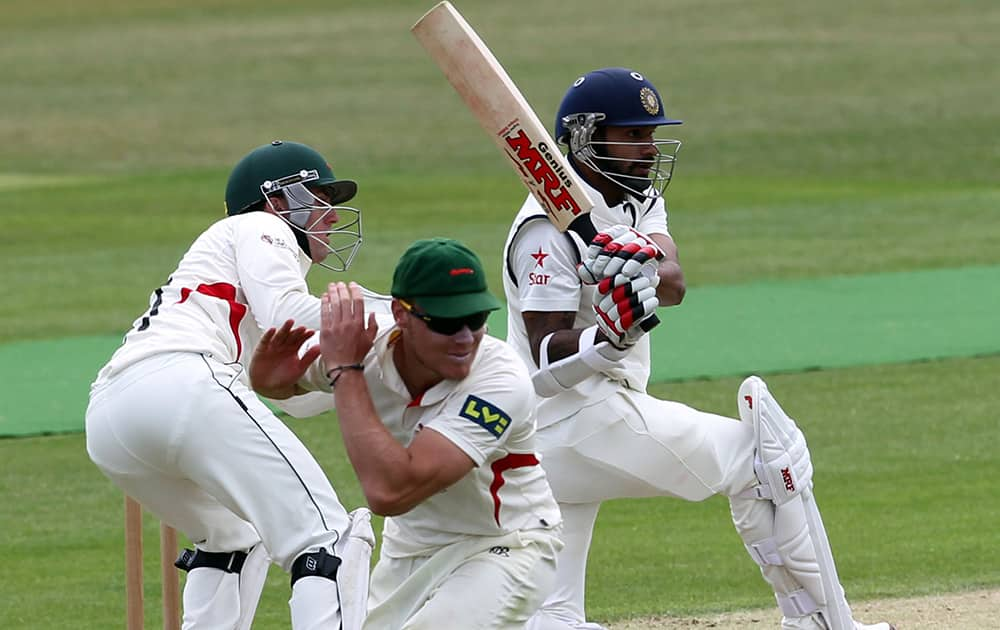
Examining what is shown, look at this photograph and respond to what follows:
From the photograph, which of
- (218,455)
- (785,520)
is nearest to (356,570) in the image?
(218,455)

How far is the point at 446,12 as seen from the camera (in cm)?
570

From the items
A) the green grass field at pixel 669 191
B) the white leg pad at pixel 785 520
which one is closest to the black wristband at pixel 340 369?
the white leg pad at pixel 785 520

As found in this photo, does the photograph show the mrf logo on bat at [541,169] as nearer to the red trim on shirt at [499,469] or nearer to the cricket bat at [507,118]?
the cricket bat at [507,118]

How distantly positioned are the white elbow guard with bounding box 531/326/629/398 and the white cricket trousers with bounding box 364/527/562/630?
689 millimetres

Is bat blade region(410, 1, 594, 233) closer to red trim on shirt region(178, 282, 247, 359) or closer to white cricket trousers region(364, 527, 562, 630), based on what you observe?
red trim on shirt region(178, 282, 247, 359)

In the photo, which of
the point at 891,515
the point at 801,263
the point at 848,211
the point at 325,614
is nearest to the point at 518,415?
the point at 325,614

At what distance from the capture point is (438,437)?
441 centimetres

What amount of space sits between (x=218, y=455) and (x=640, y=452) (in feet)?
4.31

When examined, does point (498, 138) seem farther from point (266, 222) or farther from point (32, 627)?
point (32, 627)

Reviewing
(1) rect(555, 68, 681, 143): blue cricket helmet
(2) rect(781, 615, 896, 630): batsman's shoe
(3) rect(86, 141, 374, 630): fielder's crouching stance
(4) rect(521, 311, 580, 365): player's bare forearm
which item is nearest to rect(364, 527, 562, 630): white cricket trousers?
(3) rect(86, 141, 374, 630): fielder's crouching stance

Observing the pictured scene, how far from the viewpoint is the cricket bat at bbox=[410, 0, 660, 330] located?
5609 mm

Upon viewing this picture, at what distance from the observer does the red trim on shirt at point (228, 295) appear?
210 inches

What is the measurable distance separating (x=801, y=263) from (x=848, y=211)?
3.73m

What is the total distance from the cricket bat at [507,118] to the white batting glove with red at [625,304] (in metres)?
0.53
